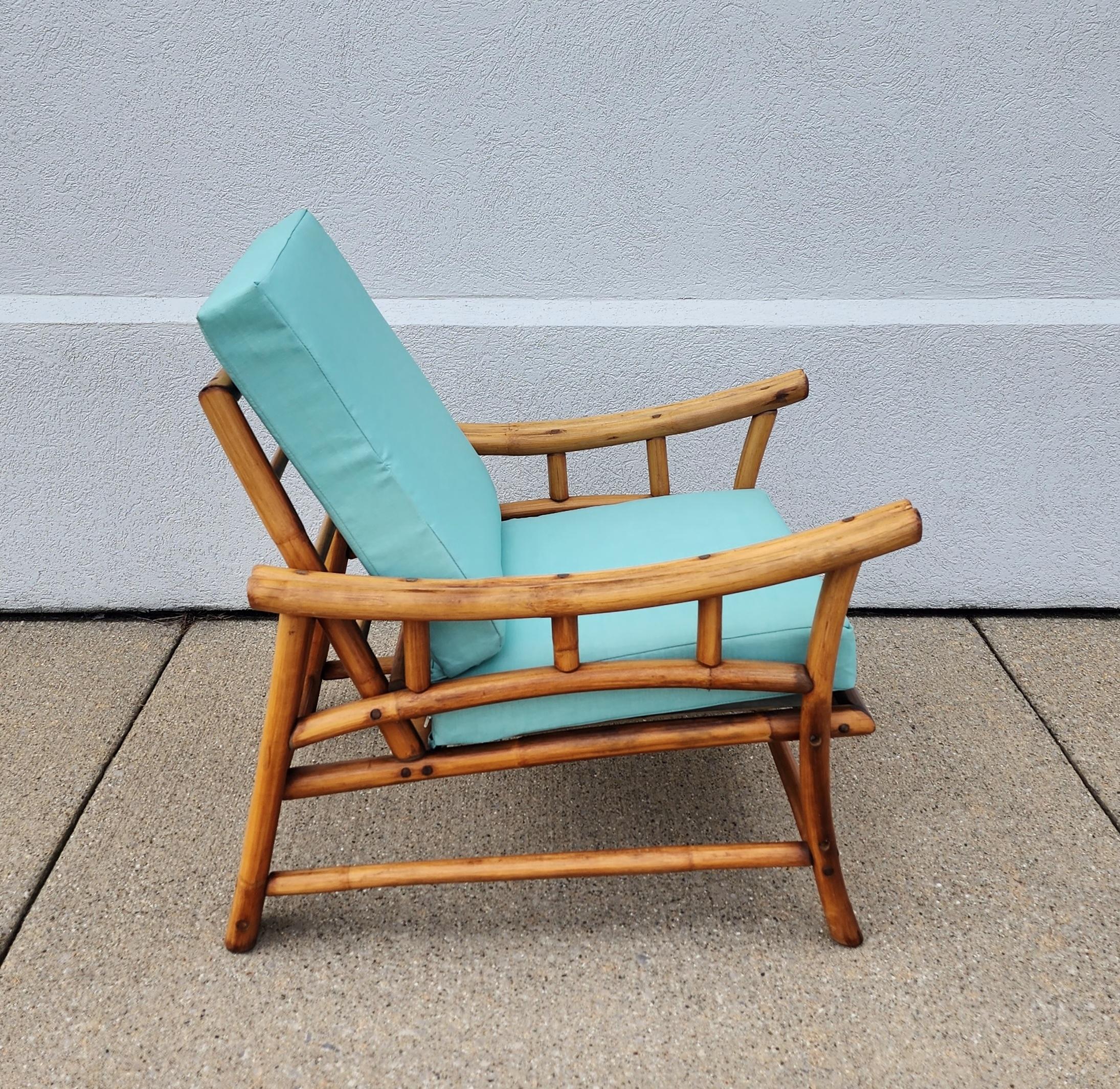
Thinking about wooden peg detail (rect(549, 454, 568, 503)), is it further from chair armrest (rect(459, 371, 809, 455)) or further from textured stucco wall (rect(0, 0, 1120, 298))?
textured stucco wall (rect(0, 0, 1120, 298))

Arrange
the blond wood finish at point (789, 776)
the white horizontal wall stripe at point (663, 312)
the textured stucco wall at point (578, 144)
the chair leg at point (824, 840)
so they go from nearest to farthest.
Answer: the chair leg at point (824, 840) < the blond wood finish at point (789, 776) < the textured stucco wall at point (578, 144) < the white horizontal wall stripe at point (663, 312)

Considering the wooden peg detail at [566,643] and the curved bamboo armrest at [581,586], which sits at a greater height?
the curved bamboo armrest at [581,586]

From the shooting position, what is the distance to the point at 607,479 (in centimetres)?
233

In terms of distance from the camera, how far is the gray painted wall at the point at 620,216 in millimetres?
1997

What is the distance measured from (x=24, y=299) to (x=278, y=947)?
1606mm

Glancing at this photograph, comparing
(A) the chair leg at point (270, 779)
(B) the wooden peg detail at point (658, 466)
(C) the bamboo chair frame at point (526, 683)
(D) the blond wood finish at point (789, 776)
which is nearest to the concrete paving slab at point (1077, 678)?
(D) the blond wood finish at point (789, 776)

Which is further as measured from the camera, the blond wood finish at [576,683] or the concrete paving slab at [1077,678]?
the concrete paving slab at [1077,678]

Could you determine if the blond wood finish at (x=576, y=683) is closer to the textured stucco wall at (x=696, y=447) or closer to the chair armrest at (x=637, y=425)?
the chair armrest at (x=637, y=425)

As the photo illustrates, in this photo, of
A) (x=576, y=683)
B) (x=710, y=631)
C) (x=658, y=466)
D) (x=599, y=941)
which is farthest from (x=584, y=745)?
(x=658, y=466)

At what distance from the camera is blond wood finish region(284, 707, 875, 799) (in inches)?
54.7

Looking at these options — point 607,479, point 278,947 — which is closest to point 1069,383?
point 607,479

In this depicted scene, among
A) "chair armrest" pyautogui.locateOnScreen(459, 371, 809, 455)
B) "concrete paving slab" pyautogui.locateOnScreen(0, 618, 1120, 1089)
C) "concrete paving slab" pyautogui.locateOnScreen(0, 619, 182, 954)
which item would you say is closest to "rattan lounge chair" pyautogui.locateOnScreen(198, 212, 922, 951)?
"concrete paving slab" pyautogui.locateOnScreen(0, 618, 1120, 1089)

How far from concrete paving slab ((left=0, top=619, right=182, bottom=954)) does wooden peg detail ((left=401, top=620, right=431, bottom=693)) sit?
0.86 metres

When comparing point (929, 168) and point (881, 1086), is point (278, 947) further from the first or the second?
point (929, 168)
